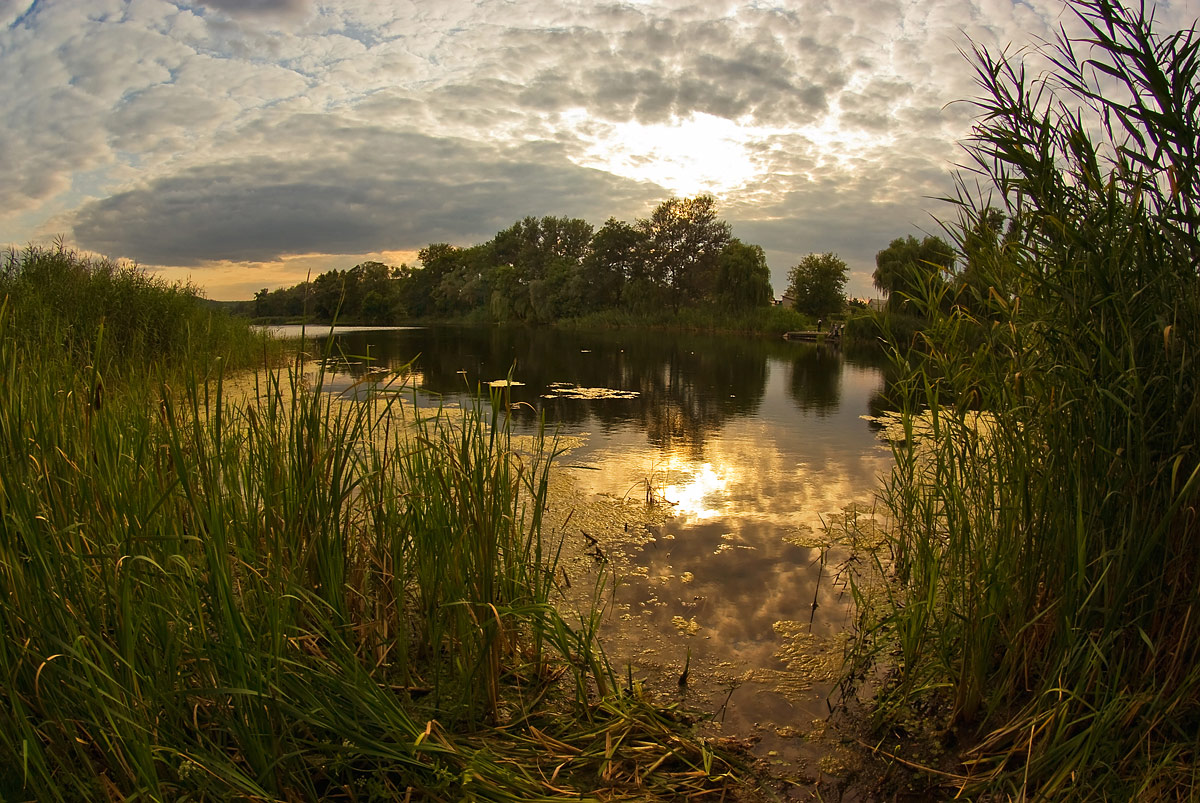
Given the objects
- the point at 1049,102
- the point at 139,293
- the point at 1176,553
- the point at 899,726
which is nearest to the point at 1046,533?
the point at 1176,553

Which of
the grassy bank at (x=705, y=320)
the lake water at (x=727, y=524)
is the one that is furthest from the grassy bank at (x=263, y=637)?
the grassy bank at (x=705, y=320)

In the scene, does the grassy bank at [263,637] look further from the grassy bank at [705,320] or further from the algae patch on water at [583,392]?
the grassy bank at [705,320]

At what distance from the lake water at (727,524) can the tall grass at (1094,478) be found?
63 cm

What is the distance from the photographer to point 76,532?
177 centimetres

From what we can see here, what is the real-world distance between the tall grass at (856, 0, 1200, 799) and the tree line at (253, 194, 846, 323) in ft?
100

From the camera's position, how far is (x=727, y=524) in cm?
503

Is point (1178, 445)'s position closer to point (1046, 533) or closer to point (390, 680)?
point (1046, 533)

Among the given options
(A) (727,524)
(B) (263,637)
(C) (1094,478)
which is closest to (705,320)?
(A) (727,524)

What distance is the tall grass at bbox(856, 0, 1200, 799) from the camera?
181 centimetres

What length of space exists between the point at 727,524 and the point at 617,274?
137ft

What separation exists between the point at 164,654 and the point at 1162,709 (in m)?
2.53

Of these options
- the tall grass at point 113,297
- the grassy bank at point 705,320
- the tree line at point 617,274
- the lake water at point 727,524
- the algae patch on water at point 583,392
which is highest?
the tree line at point 617,274

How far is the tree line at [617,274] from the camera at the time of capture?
3824 cm

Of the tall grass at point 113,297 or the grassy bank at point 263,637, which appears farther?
the tall grass at point 113,297
